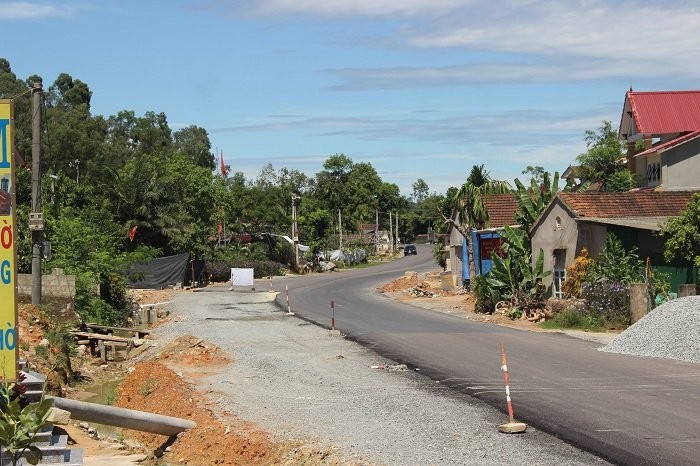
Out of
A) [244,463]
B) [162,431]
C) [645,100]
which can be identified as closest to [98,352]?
[162,431]

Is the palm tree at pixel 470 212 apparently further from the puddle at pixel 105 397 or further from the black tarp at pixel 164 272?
the puddle at pixel 105 397

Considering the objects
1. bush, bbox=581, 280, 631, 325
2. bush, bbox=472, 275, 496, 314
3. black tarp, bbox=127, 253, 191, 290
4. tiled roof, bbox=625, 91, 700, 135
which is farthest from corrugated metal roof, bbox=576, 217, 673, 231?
black tarp, bbox=127, 253, 191, 290

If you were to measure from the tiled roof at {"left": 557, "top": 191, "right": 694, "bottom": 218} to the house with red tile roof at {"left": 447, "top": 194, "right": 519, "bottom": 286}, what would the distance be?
1190cm

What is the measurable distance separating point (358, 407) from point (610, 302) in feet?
47.7

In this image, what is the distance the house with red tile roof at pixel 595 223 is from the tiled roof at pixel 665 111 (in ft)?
62.5

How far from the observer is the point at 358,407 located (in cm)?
1806

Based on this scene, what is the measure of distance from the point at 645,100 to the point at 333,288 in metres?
20.9

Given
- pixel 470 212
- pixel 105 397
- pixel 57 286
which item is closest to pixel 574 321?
pixel 105 397

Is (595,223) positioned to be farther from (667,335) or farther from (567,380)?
(567,380)

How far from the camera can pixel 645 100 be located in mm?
57500

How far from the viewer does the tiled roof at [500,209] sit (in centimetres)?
5344

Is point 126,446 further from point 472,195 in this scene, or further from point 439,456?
point 472,195

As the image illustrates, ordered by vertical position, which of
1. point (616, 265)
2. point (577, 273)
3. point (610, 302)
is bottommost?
point (610, 302)

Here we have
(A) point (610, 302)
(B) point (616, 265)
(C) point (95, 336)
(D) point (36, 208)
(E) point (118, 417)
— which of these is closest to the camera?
(E) point (118, 417)
